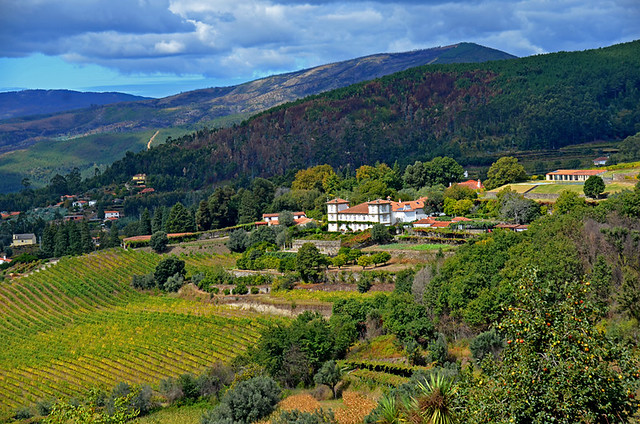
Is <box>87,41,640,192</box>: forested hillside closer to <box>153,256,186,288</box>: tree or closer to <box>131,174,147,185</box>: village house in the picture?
<box>131,174,147,185</box>: village house

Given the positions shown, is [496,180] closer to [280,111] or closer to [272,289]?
[272,289]

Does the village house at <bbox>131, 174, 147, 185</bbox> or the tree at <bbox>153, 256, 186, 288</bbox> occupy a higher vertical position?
the village house at <bbox>131, 174, 147, 185</bbox>

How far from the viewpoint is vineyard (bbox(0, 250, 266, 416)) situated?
40000 mm

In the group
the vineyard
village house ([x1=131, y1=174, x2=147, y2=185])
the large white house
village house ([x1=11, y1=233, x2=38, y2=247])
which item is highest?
the large white house

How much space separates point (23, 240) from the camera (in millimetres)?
95250

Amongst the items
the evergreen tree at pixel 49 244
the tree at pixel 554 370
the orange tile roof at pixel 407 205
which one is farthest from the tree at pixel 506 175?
the tree at pixel 554 370

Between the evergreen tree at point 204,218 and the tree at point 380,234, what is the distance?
24731 mm

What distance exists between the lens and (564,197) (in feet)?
176

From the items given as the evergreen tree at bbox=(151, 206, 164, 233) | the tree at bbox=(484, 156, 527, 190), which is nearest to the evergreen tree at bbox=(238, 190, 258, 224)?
the evergreen tree at bbox=(151, 206, 164, 233)

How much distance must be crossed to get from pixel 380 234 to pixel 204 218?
25582 millimetres

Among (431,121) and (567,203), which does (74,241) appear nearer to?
(567,203)

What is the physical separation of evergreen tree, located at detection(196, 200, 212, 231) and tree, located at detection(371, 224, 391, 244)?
2473 centimetres

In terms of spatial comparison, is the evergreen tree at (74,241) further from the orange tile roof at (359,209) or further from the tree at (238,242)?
the orange tile roof at (359,209)

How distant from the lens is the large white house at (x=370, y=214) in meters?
60.6
